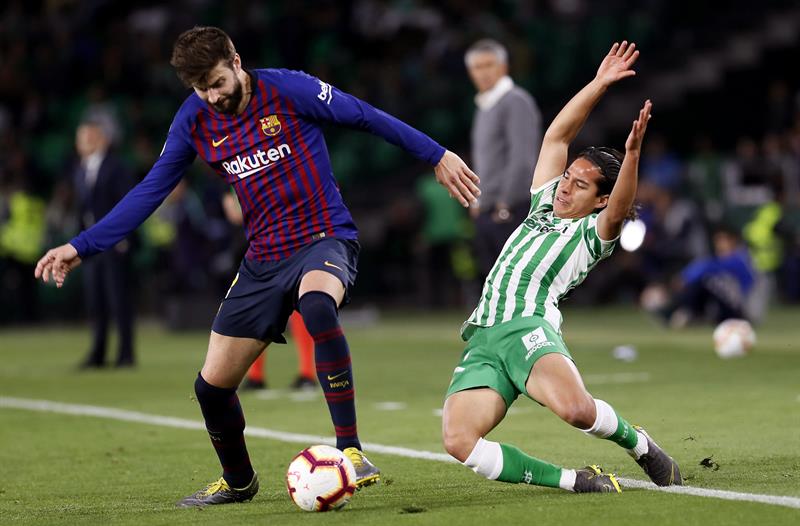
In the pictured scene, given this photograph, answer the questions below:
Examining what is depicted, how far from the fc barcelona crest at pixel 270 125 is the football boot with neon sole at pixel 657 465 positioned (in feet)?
6.61

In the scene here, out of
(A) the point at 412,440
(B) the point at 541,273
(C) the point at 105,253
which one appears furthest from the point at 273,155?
Answer: (C) the point at 105,253

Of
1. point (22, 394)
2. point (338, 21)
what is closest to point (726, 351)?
point (22, 394)

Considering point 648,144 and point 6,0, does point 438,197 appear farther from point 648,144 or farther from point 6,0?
point 6,0

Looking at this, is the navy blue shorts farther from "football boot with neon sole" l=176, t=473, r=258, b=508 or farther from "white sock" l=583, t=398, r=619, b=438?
Result: "white sock" l=583, t=398, r=619, b=438

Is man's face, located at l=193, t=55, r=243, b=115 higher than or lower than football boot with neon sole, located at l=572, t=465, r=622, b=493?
higher

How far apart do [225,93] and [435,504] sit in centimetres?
192

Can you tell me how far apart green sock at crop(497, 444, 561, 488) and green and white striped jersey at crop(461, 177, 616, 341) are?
66cm

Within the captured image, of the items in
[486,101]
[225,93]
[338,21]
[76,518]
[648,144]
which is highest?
[338,21]

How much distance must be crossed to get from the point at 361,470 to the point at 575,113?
1899 millimetres

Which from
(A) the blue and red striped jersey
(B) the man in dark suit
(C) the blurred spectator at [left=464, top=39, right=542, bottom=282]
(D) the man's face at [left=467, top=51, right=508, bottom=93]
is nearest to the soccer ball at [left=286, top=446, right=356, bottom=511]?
(A) the blue and red striped jersey

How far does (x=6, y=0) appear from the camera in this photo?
2464cm

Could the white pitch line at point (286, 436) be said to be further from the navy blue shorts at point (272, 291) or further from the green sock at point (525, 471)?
the navy blue shorts at point (272, 291)

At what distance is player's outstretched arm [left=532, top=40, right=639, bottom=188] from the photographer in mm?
6582

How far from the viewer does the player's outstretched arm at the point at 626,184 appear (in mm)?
5945
